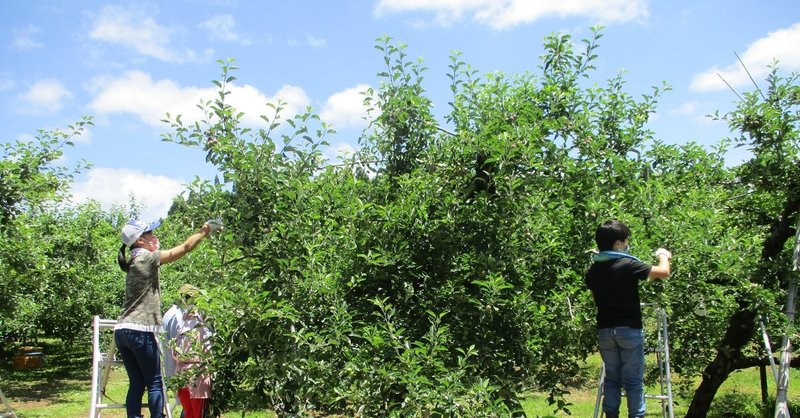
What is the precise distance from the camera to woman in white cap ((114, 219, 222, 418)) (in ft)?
16.0

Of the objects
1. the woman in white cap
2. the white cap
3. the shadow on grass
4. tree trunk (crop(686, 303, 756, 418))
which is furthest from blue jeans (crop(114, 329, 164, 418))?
the shadow on grass

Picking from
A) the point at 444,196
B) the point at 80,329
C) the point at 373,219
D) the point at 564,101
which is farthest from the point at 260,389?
the point at 80,329

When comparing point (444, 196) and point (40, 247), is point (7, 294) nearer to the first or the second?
point (40, 247)

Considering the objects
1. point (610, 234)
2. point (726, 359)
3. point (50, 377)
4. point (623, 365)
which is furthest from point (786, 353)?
point (50, 377)

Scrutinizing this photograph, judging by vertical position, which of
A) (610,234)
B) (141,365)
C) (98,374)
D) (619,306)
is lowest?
(98,374)

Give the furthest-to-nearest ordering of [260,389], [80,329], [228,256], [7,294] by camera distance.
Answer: [80,329], [7,294], [228,256], [260,389]

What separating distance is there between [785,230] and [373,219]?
4.87 m

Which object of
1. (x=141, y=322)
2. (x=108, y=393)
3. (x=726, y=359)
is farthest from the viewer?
(x=108, y=393)

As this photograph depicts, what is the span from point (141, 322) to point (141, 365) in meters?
0.32

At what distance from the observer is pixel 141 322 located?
193 inches

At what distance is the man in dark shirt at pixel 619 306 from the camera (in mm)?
4102

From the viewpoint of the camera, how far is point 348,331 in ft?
13.0

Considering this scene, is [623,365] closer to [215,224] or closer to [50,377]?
[215,224]

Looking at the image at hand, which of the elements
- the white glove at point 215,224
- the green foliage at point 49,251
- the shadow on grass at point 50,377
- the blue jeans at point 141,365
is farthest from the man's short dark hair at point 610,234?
the shadow on grass at point 50,377
